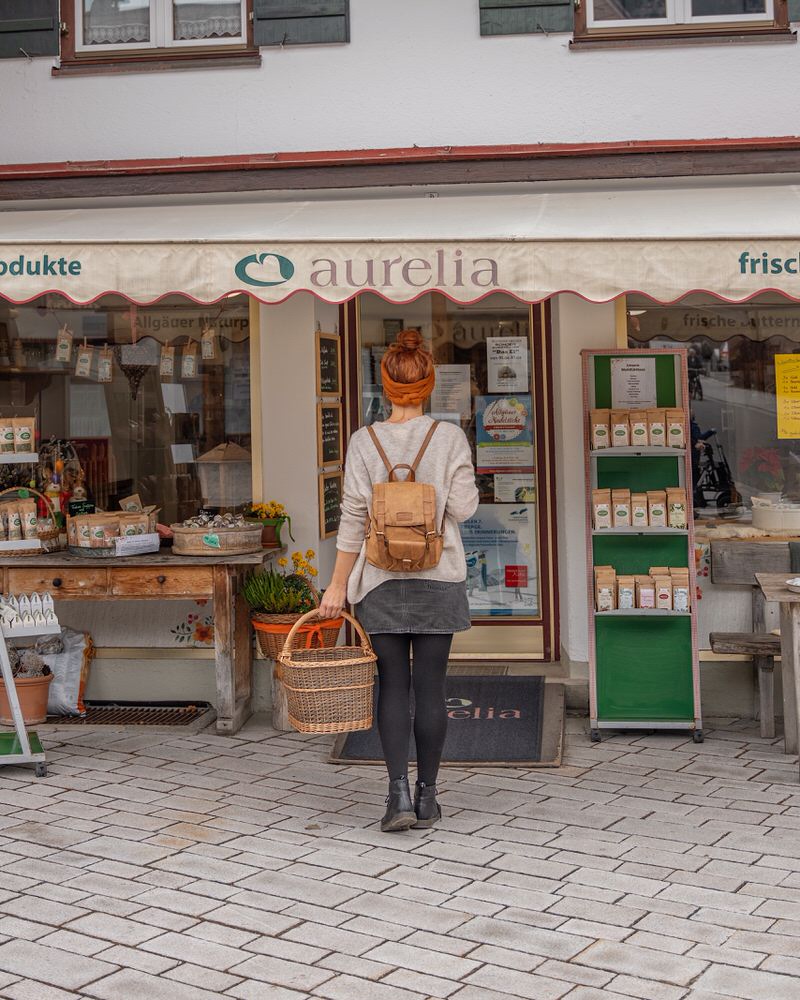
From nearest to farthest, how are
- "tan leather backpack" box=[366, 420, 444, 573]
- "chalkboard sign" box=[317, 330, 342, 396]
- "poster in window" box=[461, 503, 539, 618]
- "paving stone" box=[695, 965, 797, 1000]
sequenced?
"paving stone" box=[695, 965, 797, 1000]
"tan leather backpack" box=[366, 420, 444, 573]
"chalkboard sign" box=[317, 330, 342, 396]
"poster in window" box=[461, 503, 539, 618]

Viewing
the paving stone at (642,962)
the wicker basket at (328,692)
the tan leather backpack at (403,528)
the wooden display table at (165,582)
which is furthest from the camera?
the wooden display table at (165,582)

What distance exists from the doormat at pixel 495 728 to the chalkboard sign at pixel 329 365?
2.03m

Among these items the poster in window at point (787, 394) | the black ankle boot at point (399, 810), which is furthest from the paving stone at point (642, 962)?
the poster in window at point (787, 394)

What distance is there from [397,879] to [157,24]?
5.65m

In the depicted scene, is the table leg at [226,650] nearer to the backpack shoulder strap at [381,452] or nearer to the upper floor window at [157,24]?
the backpack shoulder strap at [381,452]

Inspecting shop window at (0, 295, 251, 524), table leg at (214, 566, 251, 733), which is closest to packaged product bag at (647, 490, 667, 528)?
table leg at (214, 566, 251, 733)

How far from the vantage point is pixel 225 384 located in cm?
831

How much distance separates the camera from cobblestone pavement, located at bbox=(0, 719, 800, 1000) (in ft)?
13.8

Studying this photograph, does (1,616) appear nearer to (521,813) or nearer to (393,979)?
(521,813)

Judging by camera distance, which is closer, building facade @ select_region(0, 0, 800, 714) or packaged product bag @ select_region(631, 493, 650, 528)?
packaged product bag @ select_region(631, 493, 650, 528)

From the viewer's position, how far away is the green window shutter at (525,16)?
25.5ft

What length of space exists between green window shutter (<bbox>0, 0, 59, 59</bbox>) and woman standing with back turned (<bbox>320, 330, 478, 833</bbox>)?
3.98 metres

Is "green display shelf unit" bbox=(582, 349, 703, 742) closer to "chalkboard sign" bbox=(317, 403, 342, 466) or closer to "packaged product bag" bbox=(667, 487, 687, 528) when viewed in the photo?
"packaged product bag" bbox=(667, 487, 687, 528)

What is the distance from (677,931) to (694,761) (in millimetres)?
2408
